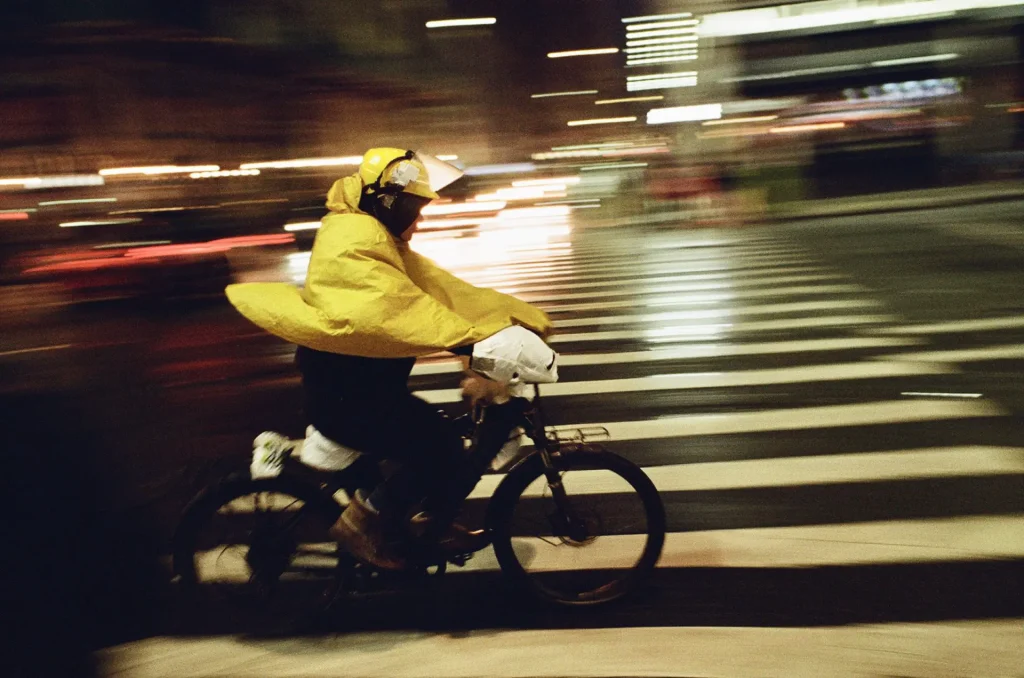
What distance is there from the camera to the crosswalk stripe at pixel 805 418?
213 inches

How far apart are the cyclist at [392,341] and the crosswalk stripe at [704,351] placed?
3.97 metres

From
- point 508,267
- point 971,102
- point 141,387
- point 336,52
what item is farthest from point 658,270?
point 336,52

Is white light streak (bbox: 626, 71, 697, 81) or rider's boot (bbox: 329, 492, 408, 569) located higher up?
white light streak (bbox: 626, 71, 697, 81)

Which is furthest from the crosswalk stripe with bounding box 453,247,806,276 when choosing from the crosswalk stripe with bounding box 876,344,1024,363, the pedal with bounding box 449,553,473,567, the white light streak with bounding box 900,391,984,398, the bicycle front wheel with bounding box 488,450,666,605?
the pedal with bounding box 449,553,473,567

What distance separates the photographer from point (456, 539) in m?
3.51

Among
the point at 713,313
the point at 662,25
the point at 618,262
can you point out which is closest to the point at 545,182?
the point at 662,25

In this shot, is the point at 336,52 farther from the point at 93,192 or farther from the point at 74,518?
the point at 74,518

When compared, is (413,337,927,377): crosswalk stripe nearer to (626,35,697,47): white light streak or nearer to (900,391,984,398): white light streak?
(900,391,984,398): white light streak

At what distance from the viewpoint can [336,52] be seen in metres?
33.6

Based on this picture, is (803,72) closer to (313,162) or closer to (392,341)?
(313,162)

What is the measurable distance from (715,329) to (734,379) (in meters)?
1.91

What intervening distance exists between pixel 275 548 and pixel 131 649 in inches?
31.2

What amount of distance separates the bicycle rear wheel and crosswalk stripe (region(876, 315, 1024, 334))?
6.55 meters

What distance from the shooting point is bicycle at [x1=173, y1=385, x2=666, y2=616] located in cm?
340
